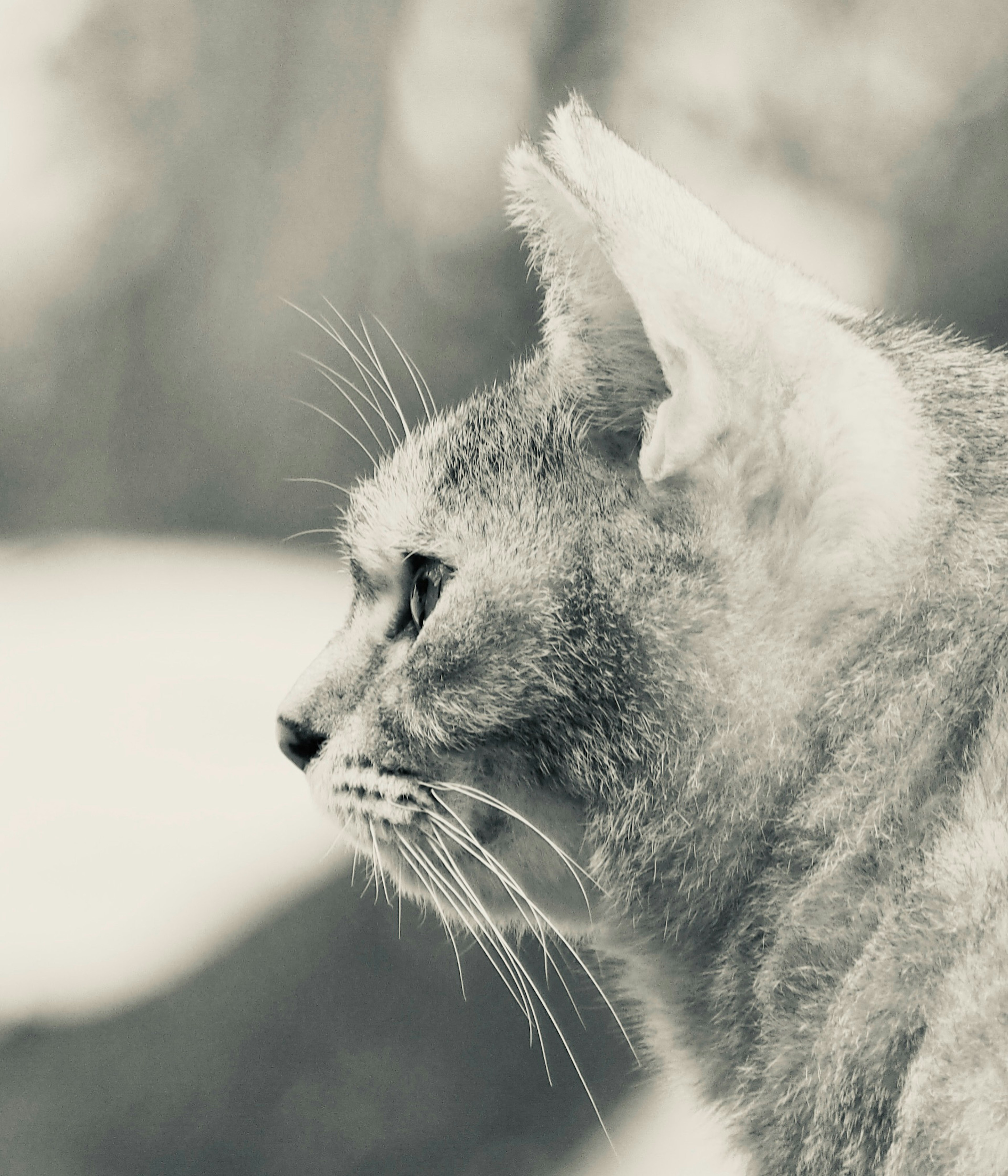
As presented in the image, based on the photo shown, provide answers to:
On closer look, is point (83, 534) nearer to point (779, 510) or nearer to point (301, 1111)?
point (301, 1111)

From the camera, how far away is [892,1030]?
59 cm

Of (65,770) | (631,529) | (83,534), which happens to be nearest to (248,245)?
(83,534)

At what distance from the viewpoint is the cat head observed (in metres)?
0.64

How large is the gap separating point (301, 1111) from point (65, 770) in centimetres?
49

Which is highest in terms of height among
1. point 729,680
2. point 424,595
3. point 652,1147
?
point 424,595

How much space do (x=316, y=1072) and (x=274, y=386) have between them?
863 millimetres

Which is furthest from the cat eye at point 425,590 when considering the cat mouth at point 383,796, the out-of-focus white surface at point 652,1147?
the out-of-focus white surface at point 652,1147

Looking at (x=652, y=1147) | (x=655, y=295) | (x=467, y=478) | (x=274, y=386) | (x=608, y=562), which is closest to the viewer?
(x=655, y=295)

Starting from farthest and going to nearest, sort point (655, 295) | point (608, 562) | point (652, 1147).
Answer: point (652, 1147) < point (608, 562) < point (655, 295)

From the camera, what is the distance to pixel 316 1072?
1.25 metres

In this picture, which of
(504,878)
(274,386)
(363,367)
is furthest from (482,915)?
(274,386)

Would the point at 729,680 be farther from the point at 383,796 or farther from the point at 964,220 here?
the point at 964,220

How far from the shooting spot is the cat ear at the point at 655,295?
2.02ft

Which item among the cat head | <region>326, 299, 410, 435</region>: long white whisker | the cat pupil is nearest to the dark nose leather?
the cat head
